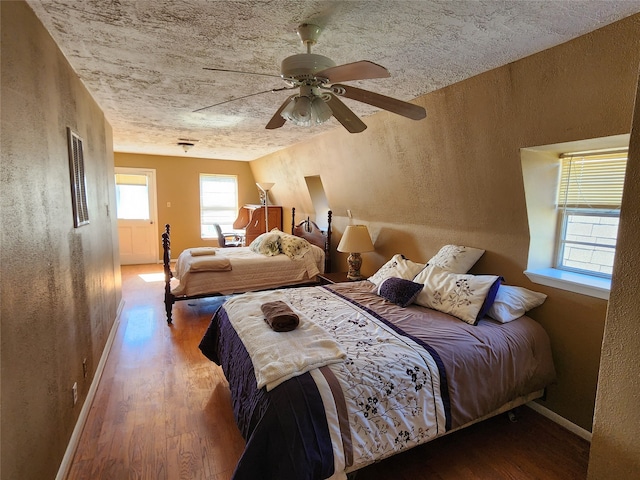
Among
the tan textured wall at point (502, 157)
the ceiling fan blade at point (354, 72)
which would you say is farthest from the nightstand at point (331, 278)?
the ceiling fan blade at point (354, 72)

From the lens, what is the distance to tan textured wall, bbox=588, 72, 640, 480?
47.9 inches

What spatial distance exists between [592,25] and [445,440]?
95.4 inches

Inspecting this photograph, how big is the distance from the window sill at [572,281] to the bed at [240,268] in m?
2.81

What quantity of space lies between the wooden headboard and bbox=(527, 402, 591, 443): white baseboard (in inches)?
117

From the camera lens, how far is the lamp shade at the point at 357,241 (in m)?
3.91

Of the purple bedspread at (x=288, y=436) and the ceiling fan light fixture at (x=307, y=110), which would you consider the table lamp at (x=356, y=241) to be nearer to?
the ceiling fan light fixture at (x=307, y=110)

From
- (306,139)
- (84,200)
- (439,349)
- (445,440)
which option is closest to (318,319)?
(439,349)

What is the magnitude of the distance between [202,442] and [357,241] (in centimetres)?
252

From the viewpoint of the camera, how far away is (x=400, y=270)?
3143 millimetres

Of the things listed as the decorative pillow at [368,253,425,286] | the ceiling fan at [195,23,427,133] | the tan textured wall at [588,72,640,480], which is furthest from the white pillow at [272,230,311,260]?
the tan textured wall at [588,72,640,480]

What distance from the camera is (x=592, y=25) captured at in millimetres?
1587

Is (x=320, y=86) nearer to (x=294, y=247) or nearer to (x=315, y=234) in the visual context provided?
(x=294, y=247)

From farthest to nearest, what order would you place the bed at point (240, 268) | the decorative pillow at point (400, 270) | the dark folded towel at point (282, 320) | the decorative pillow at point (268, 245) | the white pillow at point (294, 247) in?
the decorative pillow at point (268, 245) → the white pillow at point (294, 247) → the bed at point (240, 268) → the decorative pillow at point (400, 270) → the dark folded towel at point (282, 320)

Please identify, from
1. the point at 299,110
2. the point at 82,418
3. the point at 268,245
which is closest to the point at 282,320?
the point at 299,110
